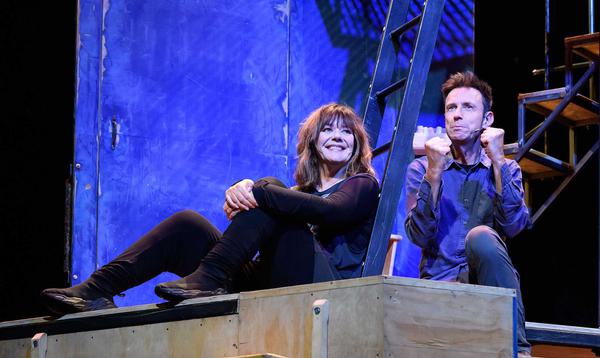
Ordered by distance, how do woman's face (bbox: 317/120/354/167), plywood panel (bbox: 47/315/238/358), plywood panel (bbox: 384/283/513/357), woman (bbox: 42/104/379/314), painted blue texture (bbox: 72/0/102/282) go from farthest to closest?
painted blue texture (bbox: 72/0/102/282)
woman's face (bbox: 317/120/354/167)
woman (bbox: 42/104/379/314)
plywood panel (bbox: 47/315/238/358)
plywood panel (bbox: 384/283/513/357)

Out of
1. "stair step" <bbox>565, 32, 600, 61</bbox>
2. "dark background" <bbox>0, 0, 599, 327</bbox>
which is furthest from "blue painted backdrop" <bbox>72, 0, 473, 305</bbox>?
"stair step" <bbox>565, 32, 600, 61</bbox>

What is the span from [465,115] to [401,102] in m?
0.25

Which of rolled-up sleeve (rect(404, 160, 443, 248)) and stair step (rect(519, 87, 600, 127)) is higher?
stair step (rect(519, 87, 600, 127))

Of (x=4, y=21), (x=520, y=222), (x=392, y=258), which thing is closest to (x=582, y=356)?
(x=392, y=258)

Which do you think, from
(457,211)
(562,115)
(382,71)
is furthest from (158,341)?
(562,115)

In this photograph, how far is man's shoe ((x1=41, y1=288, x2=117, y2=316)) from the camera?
2.90 meters

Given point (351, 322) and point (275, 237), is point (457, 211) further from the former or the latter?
point (351, 322)

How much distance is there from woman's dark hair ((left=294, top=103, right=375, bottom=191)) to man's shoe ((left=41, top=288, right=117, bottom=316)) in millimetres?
863

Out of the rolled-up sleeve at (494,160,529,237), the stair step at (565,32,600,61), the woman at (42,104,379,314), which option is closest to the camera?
the woman at (42,104,379,314)

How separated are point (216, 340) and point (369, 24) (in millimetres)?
2735

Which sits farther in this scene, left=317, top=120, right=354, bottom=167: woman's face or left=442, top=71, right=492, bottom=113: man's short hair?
left=442, top=71, right=492, bottom=113: man's short hair

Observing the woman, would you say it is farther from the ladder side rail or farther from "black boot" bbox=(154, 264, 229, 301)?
the ladder side rail

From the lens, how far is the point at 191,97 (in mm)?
4367

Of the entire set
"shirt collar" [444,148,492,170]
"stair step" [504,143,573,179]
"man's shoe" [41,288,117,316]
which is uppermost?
"stair step" [504,143,573,179]
